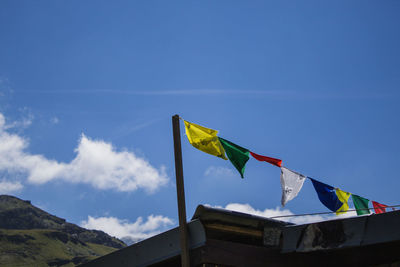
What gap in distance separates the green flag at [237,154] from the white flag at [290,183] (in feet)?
4.02

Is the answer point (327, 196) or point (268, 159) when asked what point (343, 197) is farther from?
point (268, 159)

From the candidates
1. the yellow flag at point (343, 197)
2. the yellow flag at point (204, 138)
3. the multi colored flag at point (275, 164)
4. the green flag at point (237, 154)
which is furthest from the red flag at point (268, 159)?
the yellow flag at point (343, 197)

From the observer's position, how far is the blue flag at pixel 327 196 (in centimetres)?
1024

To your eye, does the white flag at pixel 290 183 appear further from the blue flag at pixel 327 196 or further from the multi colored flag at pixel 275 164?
the blue flag at pixel 327 196

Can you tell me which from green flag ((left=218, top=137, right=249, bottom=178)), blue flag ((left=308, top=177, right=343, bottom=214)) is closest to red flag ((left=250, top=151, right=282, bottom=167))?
green flag ((left=218, top=137, right=249, bottom=178))

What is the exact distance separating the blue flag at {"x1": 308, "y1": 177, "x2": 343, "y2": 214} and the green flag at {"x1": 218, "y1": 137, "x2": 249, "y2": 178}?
2.29 meters

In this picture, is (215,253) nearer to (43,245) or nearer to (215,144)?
(215,144)

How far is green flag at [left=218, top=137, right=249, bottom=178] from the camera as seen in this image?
28.5 feet

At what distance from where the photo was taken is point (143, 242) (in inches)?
267

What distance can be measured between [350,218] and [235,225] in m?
1.68

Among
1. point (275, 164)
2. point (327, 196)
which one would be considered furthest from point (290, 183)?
point (327, 196)

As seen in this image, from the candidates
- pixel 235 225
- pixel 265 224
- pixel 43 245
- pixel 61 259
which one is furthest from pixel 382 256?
pixel 43 245

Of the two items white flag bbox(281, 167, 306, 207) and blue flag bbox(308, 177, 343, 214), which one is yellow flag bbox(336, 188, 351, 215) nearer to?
blue flag bbox(308, 177, 343, 214)

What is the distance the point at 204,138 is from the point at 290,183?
97.2 inches
